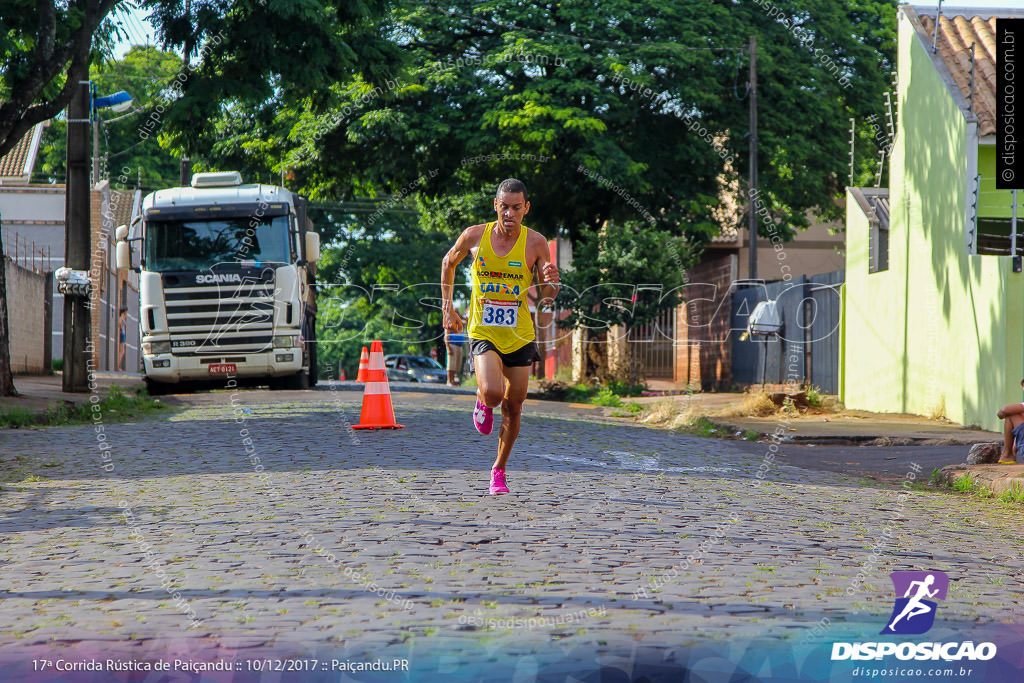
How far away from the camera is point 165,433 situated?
12.5 m

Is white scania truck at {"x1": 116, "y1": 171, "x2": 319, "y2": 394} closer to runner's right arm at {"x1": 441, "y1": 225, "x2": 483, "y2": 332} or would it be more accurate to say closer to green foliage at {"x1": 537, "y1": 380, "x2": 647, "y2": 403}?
green foliage at {"x1": 537, "y1": 380, "x2": 647, "y2": 403}

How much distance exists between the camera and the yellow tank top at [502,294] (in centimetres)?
739

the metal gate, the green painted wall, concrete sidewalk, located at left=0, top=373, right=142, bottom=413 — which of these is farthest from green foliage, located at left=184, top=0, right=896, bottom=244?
concrete sidewalk, located at left=0, top=373, right=142, bottom=413

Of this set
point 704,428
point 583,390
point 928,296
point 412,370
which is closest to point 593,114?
point 583,390

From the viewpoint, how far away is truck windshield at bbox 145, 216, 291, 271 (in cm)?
1842

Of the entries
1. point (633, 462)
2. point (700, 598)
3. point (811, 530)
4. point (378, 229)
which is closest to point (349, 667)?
point (700, 598)

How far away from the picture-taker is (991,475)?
9227 millimetres

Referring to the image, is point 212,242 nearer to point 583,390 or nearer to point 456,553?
point 583,390

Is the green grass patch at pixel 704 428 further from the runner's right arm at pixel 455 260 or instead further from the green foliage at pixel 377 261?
the green foliage at pixel 377 261

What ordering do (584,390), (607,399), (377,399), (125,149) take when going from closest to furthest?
(377,399), (607,399), (584,390), (125,149)

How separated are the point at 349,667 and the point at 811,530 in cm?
373

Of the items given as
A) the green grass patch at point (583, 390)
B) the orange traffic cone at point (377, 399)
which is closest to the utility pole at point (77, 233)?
the orange traffic cone at point (377, 399)

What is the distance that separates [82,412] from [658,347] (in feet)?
67.6

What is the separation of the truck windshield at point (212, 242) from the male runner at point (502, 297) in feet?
37.5
